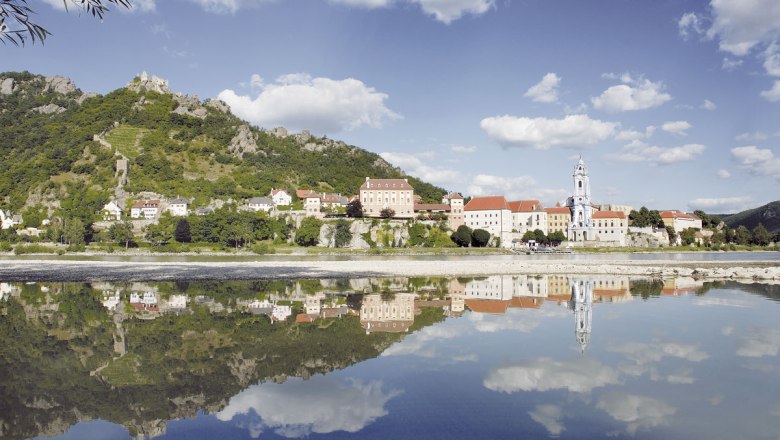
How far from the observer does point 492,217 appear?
8706 cm

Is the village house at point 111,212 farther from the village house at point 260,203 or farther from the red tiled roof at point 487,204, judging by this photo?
the red tiled roof at point 487,204

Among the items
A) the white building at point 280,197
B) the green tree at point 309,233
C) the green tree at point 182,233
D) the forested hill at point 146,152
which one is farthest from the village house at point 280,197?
the green tree at point 182,233

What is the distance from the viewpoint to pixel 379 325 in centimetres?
1501

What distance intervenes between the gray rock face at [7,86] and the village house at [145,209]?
312ft

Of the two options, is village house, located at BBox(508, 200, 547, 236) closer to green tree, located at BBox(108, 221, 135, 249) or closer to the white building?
the white building

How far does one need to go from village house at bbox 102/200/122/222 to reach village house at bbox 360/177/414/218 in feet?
130

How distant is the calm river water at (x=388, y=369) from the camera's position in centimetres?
733

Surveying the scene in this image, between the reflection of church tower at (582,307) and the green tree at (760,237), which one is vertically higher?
the green tree at (760,237)

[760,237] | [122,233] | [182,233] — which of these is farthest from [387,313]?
[760,237]

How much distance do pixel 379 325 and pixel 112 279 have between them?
21.2 m

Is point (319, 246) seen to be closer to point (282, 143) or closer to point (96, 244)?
point (96, 244)

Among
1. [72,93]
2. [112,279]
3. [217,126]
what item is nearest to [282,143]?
[217,126]

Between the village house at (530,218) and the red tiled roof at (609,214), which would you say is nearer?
the village house at (530,218)

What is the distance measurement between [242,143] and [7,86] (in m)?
83.3
